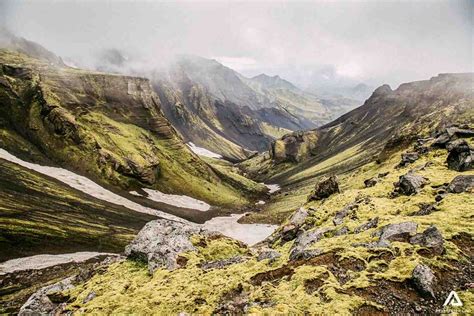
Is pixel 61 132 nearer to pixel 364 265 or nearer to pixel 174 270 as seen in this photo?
pixel 174 270

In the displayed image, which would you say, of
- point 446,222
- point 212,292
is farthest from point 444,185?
point 212,292

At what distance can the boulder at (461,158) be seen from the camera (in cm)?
4184

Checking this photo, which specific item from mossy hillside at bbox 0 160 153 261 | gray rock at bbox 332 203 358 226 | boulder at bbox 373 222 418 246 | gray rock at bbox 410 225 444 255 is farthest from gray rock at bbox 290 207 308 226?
mossy hillside at bbox 0 160 153 261

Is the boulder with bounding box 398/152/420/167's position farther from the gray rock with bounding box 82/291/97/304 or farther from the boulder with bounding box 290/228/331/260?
the gray rock with bounding box 82/291/97/304

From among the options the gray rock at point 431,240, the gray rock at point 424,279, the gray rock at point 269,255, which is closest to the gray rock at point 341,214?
the gray rock at point 269,255

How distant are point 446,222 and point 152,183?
178862 mm

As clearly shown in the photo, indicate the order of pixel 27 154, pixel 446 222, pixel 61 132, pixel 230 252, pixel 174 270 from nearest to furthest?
pixel 446 222 → pixel 174 270 → pixel 230 252 → pixel 27 154 → pixel 61 132

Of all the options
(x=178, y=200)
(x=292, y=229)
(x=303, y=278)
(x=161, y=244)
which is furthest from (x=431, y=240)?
(x=178, y=200)

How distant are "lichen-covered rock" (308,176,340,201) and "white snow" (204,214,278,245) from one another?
2546 inches

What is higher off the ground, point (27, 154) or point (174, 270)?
point (27, 154)

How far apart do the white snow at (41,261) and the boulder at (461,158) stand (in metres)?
83.5

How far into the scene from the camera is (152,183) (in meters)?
195

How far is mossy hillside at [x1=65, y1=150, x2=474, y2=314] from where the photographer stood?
22328 millimetres

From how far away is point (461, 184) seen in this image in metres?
35.0
